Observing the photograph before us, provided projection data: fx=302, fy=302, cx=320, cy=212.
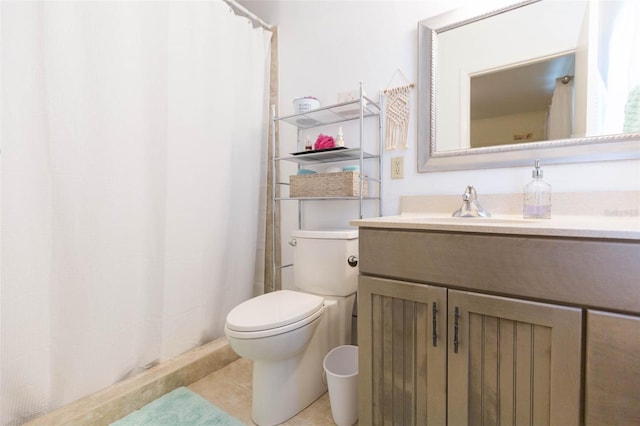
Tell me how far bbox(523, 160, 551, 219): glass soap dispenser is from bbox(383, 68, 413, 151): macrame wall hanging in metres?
0.55

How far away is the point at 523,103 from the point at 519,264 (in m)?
0.80

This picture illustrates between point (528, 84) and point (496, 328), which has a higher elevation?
point (528, 84)

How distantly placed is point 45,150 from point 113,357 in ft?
2.80

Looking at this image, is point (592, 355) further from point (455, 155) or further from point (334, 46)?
point (334, 46)

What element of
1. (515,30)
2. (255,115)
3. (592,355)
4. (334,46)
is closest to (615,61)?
(515,30)

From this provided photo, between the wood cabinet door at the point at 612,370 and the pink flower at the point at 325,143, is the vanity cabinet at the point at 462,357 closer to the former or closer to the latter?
the wood cabinet door at the point at 612,370

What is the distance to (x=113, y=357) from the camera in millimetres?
1260

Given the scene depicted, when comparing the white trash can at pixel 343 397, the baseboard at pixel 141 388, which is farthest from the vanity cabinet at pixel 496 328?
the baseboard at pixel 141 388

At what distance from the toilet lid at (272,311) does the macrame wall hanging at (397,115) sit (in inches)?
33.2

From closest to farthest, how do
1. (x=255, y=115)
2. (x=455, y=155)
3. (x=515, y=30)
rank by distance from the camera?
(x=515, y=30) < (x=455, y=155) < (x=255, y=115)

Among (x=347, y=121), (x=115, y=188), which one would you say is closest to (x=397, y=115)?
(x=347, y=121)

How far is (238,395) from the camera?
4.52ft

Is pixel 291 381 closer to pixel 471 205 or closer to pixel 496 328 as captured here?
pixel 496 328

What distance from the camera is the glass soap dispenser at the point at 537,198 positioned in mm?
1112
